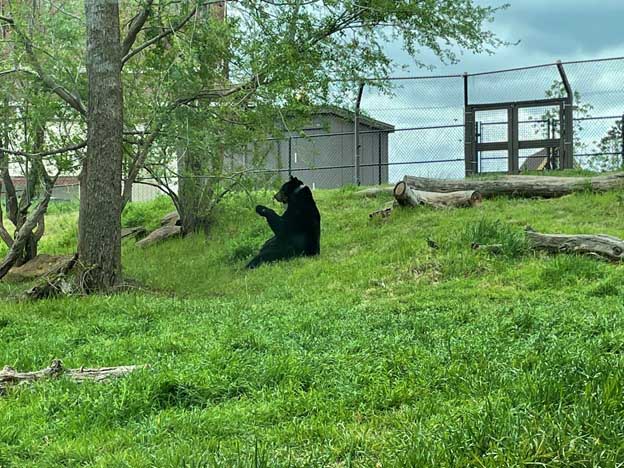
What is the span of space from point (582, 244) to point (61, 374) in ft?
23.5

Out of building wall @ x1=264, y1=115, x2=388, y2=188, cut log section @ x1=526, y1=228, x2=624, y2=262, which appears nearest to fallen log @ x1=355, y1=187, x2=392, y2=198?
building wall @ x1=264, y1=115, x2=388, y2=188

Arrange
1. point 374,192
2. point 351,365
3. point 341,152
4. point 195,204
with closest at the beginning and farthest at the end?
point 351,365 → point 195,204 → point 374,192 → point 341,152

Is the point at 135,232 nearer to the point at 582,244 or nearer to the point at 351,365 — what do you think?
the point at 582,244

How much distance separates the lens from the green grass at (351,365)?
2945mm

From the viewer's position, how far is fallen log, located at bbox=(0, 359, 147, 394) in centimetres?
466

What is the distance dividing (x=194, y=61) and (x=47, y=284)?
387 cm

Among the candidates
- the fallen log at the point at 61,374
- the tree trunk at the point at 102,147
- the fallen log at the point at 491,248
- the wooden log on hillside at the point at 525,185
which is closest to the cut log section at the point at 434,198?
the wooden log on hillside at the point at 525,185

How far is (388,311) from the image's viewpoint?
722 centimetres

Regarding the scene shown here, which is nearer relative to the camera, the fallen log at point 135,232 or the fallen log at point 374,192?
the fallen log at point 374,192

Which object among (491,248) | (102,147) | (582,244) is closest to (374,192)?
(491,248)

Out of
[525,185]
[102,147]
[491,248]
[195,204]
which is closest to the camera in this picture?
[491,248]

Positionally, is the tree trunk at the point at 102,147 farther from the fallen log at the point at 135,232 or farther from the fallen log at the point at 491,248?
the fallen log at the point at 135,232

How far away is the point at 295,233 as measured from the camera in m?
12.1

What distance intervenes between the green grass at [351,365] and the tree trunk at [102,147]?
88 cm
